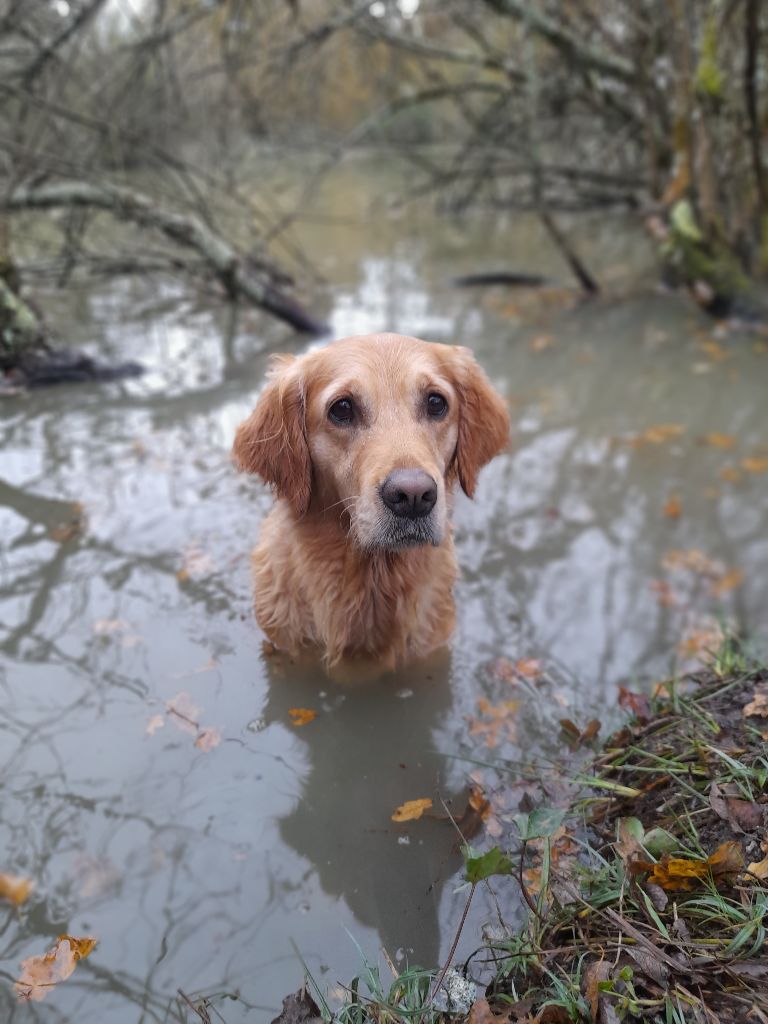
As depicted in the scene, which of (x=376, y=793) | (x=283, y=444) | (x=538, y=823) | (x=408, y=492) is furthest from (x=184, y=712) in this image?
(x=538, y=823)

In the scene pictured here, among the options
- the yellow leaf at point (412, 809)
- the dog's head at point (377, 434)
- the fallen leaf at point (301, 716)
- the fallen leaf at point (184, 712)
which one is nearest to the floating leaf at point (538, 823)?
the yellow leaf at point (412, 809)

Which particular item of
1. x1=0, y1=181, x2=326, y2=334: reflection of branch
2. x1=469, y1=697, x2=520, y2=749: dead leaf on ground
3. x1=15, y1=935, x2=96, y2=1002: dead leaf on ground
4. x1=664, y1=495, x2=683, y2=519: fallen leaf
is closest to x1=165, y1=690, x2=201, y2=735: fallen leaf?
x1=15, y1=935, x2=96, y2=1002: dead leaf on ground

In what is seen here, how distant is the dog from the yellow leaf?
0.77 meters

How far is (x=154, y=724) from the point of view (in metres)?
3.20

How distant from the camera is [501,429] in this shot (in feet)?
11.7

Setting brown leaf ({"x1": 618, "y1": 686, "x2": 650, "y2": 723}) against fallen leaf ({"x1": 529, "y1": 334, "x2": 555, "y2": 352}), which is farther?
fallen leaf ({"x1": 529, "y1": 334, "x2": 555, "y2": 352})

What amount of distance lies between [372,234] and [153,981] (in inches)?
517

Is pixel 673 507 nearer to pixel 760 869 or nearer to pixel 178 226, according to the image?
pixel 760 869

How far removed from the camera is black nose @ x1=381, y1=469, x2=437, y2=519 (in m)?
2.66

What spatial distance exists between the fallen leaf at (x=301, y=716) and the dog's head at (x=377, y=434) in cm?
87

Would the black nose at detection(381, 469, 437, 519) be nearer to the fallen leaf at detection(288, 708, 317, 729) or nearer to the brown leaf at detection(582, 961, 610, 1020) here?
the fallen leaf at detection(288, 708, 317, 729)

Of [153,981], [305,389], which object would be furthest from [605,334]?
[153,981]

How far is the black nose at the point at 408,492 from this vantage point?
105 inches

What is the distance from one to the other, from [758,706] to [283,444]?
220cm
